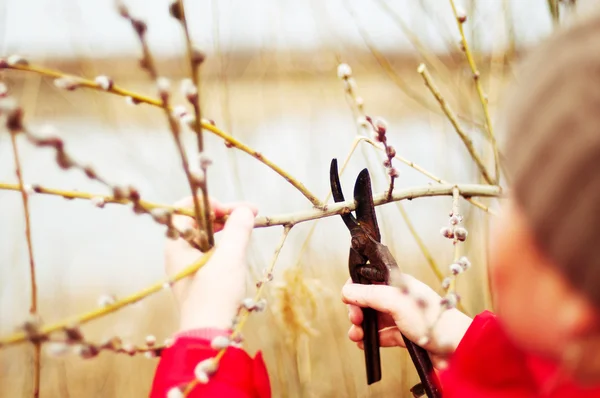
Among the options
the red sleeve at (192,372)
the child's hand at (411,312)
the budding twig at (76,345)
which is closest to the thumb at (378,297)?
the child's hand at (411,312)

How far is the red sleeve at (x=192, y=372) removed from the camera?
1.12 feet

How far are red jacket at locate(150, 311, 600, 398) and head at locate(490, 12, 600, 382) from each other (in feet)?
0.25

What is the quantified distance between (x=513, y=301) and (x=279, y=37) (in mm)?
644

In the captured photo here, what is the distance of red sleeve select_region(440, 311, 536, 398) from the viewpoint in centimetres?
33

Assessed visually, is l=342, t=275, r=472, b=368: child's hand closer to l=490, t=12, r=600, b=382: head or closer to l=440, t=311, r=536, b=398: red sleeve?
l=440, t=311, r=536, b=398: red sleeve

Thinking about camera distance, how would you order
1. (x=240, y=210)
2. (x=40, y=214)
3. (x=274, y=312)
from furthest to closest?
(x=40, y=214) → (x=274, y=312) → (x=240, y=210)

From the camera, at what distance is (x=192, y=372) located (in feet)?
1.13

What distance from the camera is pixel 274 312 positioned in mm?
654

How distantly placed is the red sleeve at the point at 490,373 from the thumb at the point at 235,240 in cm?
15

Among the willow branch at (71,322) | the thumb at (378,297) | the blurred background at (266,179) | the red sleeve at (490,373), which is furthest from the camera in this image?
the blurred background at (266,179)

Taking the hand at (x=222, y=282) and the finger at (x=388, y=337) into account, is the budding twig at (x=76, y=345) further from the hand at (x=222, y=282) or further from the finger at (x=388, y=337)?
the finger at (x=388, y=337)

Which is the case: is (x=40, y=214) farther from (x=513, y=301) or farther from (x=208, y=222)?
(x=513, y=301)

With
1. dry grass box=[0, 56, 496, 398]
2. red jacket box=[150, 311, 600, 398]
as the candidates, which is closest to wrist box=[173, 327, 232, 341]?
red jacket box=[150, 311, 600, 398]

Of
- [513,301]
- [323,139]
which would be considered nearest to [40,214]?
[323,139]
